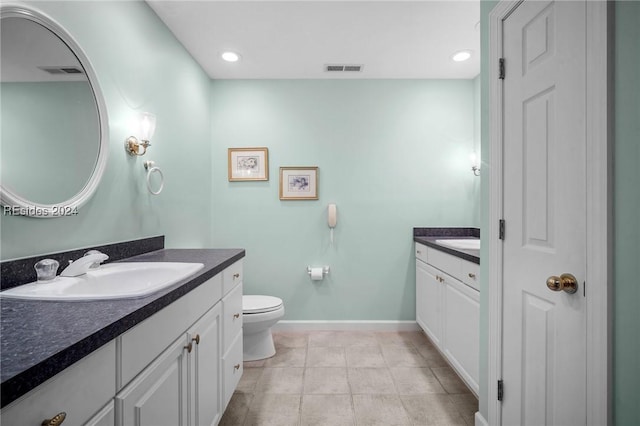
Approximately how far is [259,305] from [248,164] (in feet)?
4.51

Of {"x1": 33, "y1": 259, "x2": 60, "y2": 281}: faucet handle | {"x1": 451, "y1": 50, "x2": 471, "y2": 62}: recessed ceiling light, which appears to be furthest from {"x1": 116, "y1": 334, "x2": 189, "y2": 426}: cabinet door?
{"x1": 451, "y1": 50, "x2": 471, "y2": 62}: recessed ceiling light

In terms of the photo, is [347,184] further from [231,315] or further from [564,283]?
[564,283]

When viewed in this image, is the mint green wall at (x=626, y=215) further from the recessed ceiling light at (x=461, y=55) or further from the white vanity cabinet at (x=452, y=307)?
the recessed ceiling light at (x=461, y=55)

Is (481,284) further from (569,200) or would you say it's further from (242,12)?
(242,12)

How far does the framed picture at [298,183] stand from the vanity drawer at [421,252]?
1083 mm

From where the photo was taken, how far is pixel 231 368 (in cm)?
174

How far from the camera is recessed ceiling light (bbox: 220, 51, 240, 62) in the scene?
257cm

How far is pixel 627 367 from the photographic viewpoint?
2.81 ft

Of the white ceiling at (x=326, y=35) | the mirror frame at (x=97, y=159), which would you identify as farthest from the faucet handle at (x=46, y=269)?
the white ceiling at (x=326, y=35)

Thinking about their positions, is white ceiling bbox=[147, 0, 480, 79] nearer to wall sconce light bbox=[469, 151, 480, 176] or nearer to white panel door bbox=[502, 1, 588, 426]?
wall sconce light bbox=[469, 151, 480, 176]

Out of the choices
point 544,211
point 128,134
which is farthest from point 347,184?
point 544,211

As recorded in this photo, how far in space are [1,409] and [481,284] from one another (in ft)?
5.71

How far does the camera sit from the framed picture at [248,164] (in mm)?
3049

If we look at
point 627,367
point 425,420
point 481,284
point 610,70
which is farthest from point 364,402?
point 610,70
